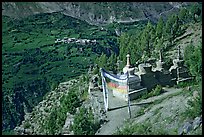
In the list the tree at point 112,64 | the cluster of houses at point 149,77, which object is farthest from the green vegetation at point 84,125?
the tree at point 112,64

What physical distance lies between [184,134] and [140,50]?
1698 inches

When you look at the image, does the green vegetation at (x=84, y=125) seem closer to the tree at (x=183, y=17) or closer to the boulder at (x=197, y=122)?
the boulder at (x=197, y=122)

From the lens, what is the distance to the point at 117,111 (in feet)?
139

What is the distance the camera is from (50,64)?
178125 mm

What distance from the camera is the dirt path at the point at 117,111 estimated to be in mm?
39469

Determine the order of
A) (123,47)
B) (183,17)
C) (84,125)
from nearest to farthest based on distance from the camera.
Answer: (84,125)
(123,47)
(183,17)

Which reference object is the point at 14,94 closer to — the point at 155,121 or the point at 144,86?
the point at 144,86

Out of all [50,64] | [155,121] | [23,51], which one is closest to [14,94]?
[50,64]

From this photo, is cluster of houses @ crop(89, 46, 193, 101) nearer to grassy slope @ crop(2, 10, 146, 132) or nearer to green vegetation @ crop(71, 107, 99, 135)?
green vegetation @ crop(71, 107, 99, 135)

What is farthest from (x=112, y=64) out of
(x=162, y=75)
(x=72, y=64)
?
(x=72, y=64)

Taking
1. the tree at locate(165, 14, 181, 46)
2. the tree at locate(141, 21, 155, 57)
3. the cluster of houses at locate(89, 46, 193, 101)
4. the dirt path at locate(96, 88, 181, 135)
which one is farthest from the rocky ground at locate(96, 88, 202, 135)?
the tree at locate(165, 14, 181, 46)

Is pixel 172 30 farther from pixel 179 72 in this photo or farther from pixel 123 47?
pixel 179 72

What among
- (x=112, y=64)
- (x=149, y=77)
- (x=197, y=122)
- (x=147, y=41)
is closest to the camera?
(x=197, y=122)

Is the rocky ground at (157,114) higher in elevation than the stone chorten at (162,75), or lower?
lower
